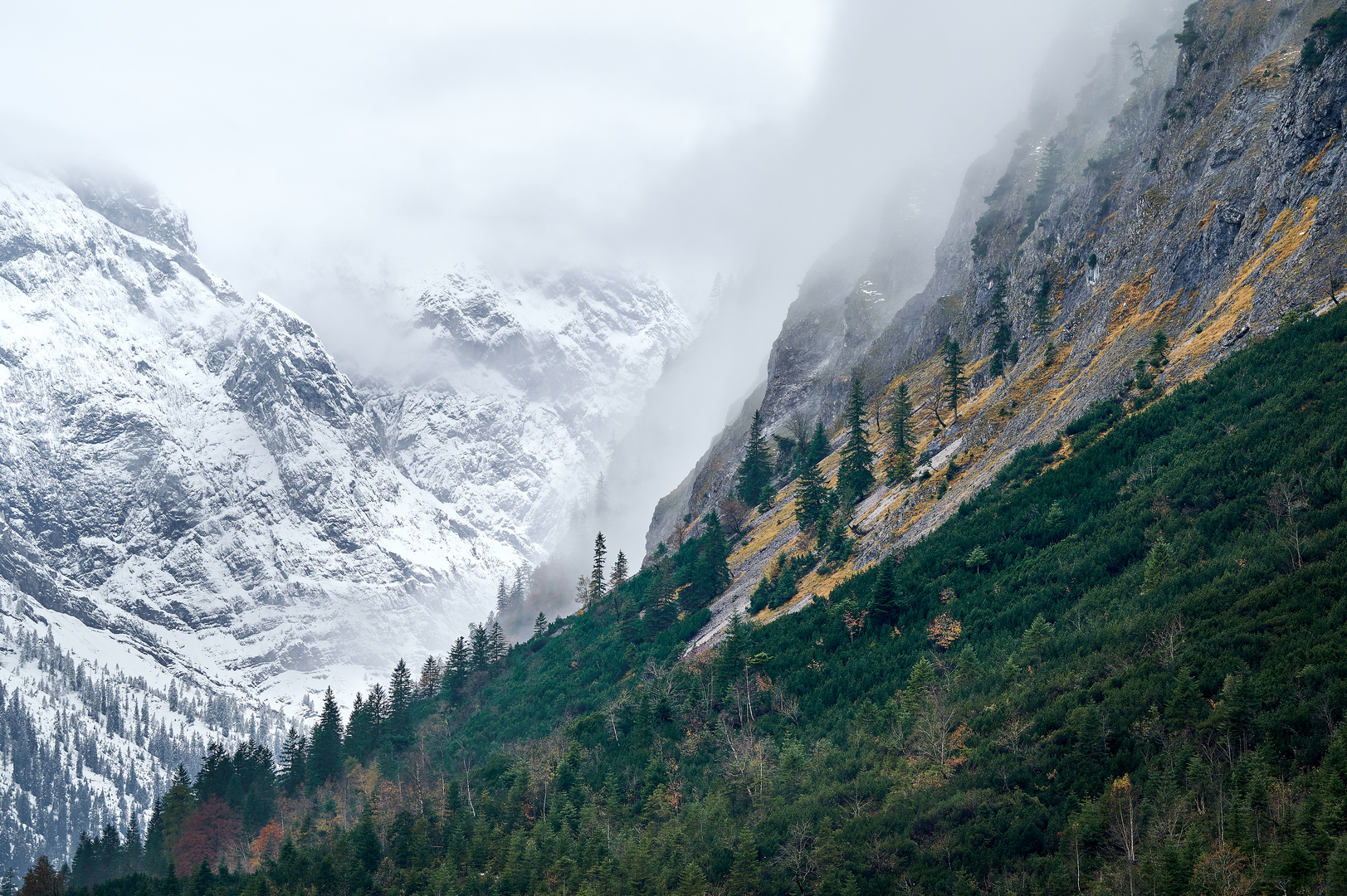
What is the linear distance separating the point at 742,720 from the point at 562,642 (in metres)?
70.1

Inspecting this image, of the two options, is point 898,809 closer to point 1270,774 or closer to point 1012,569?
point 1270,774

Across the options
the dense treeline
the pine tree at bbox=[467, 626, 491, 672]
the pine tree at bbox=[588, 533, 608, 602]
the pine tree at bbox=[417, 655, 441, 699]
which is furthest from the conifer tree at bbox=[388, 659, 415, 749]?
the pine tree at bbox=[588, 533, 608, 602]

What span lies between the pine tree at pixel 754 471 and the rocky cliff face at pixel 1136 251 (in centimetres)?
1114

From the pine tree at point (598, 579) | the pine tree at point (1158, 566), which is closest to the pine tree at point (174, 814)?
the pine tree at point (598, 579)

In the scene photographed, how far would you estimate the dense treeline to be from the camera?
177 ft

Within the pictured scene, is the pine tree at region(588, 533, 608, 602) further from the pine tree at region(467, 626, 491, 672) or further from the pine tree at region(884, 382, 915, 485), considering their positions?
the pine tree at region(884, 382, 915, 485)

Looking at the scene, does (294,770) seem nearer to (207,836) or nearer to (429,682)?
(207,836)

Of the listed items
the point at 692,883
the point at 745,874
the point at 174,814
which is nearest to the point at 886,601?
the point at 745,874

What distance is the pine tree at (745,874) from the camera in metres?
68.1

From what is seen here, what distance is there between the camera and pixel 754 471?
161 metres

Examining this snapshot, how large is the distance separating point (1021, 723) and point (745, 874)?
21.5 meters

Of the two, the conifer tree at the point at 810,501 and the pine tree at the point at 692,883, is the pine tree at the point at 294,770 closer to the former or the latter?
the conifer tree at the point at 810,501

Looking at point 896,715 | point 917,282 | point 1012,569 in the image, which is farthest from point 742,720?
point 917,282

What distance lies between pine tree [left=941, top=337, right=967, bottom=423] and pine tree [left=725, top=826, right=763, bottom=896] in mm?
65712
